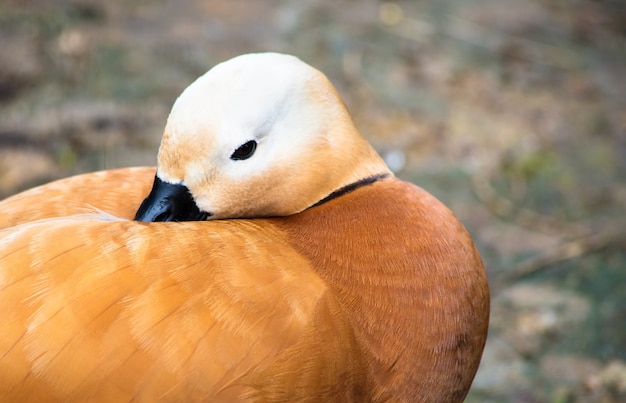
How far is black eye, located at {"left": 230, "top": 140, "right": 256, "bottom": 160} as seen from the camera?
1.71 meters

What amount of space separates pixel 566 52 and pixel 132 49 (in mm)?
2281

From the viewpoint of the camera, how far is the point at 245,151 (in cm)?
173

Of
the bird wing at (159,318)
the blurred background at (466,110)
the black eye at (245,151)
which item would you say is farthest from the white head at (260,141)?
the blurred background at (466,110)

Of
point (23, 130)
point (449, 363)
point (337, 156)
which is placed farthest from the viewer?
point (23, 130)

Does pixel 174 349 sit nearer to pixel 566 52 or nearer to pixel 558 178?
pixel 558 178

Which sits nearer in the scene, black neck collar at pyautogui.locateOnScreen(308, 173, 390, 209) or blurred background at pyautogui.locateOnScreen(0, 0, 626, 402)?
black neck collar at pyautogui.locateOnScreen(308, 173, 390, 209)

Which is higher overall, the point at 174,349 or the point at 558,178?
the point at 174,349

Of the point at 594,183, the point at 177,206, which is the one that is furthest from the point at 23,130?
the point at 594,183

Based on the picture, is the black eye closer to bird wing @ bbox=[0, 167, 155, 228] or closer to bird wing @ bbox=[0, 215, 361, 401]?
bird wing @ bbox=[0, 215, 361, 401]

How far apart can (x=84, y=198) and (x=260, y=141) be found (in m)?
0.44

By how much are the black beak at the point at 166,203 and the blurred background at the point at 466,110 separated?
4.06 ft

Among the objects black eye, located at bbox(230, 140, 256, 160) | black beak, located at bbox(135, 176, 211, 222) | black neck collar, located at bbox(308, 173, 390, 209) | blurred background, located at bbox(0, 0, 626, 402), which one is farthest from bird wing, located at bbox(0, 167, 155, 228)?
blurred background, located at bbox(0, 0, 626, 402)

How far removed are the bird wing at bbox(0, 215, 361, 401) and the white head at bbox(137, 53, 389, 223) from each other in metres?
0.15

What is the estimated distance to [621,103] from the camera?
3975 mm
